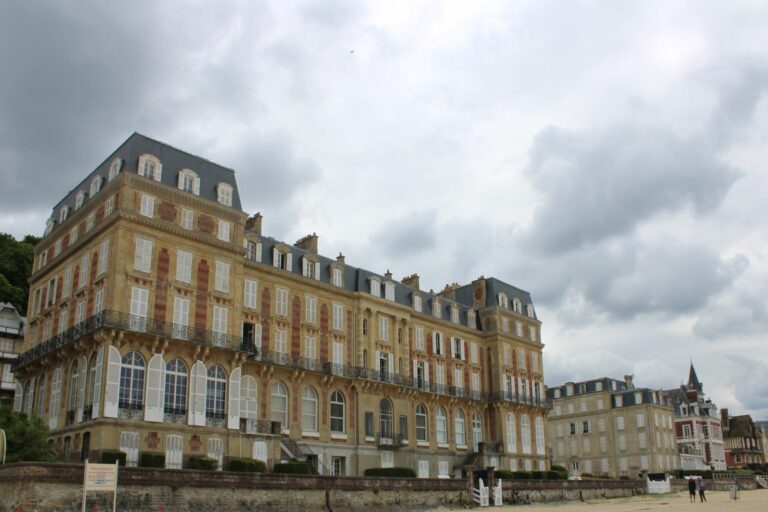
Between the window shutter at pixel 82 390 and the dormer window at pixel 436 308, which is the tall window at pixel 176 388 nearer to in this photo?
the window shutter at pixel 82 390

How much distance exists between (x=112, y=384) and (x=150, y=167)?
11.1 metres

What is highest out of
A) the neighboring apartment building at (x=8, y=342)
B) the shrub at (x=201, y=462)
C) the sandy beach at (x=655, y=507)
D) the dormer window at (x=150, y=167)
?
the dormer window at (x=150, y=167)

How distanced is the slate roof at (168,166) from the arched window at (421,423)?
66.3ft

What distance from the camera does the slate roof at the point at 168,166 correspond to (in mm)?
35950

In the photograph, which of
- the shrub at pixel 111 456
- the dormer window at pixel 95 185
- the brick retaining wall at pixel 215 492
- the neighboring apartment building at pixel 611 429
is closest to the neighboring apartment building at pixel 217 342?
the dormer window at pixel 95 185

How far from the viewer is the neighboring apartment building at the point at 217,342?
3262 cm

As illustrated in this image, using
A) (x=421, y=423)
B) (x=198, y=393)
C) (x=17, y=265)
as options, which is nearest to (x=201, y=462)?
(x=198, y=393)

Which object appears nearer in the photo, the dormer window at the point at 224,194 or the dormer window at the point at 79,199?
the dormer window at the point at 224,194

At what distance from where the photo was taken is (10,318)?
52.0m

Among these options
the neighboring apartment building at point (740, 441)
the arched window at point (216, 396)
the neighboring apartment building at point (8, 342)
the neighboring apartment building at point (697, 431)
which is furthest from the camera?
the neighboring apartment building at point (740, 441)

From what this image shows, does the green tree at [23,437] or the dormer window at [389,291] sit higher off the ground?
the dormer window at [389,291]

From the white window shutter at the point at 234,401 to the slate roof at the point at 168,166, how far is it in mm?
9265

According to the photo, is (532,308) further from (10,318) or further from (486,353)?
(10,318)

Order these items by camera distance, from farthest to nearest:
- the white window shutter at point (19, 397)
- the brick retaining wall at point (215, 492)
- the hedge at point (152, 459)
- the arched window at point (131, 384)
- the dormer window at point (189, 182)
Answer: the white window shutter at point (19, 397), the dormer window at point (189, 182), the arched window at point (131, 384), the hedge at point (152, 459), the brick retaining wall at point (215, 492)
